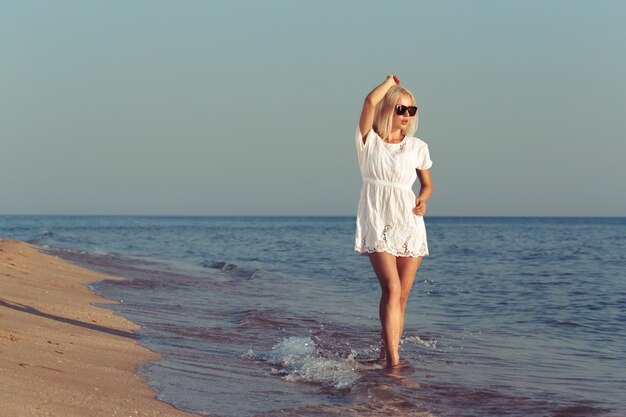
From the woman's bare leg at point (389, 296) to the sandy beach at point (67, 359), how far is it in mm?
1821

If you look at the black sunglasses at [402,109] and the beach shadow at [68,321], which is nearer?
the black sunglasses at [402,109]

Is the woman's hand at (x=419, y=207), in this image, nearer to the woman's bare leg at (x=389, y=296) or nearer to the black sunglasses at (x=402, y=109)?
the woman's bare leg at (x=389, y=296)

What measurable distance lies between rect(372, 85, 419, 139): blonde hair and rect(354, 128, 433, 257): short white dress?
7 centimetres

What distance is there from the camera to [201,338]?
7.80 meters

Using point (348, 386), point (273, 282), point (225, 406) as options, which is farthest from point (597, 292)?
point (225, 406)

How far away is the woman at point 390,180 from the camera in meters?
5.92

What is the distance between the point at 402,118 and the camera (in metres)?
5.95

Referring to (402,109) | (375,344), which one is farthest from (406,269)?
(375,344)

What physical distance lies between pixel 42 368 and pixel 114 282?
29.5 feet

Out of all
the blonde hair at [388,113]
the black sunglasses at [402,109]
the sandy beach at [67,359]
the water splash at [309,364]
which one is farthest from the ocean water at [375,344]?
the black sunglasses at [402,109]

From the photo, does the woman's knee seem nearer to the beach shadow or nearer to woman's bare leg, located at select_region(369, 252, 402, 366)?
woman's bare leg, located at select_region(369, 252, 402, 366)

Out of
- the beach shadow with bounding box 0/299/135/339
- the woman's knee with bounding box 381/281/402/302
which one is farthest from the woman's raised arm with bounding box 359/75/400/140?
the beach shadow with bounding box 0/299/135/339

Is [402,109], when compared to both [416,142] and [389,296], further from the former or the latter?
[389,296]

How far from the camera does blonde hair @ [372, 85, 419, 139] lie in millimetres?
5926
